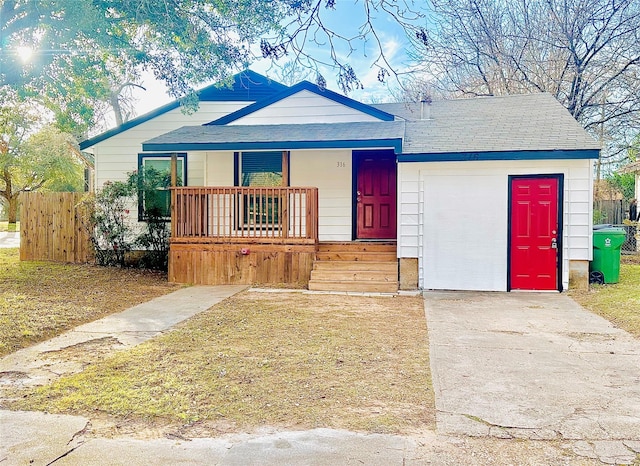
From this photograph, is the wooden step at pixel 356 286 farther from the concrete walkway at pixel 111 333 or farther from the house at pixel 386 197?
the concrete walkway at pixel 111 333

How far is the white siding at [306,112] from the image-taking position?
439 inches

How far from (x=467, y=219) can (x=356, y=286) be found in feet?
8.02

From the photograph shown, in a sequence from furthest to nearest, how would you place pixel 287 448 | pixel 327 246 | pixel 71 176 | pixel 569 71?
pixel 71 176 → pixel 569 71 → pixel 327 246 → pixel 287 448

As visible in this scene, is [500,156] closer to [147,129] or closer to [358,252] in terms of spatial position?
[358,252]

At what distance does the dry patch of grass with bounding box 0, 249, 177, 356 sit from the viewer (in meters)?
5.89

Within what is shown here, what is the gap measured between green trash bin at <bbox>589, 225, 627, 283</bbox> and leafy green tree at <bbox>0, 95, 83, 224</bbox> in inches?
1135

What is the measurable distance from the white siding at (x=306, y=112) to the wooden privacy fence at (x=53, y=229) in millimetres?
5125

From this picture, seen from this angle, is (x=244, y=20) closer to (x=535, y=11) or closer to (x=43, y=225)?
(x=43, y=225)

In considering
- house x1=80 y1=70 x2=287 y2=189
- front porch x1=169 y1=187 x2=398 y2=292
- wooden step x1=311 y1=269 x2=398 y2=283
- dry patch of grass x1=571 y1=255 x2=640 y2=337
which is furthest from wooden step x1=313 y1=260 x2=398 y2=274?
house x1=80 y1=70 x2=287 y2=189

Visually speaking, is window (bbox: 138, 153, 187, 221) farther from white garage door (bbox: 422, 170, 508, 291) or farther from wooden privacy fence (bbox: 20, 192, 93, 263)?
white garage door (bbox: 422, 170, 508, 291)

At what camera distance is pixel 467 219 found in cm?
920

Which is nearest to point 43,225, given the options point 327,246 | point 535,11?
point 327,246

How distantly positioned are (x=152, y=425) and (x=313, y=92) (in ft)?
30.3

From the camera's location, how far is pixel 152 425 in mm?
3250
